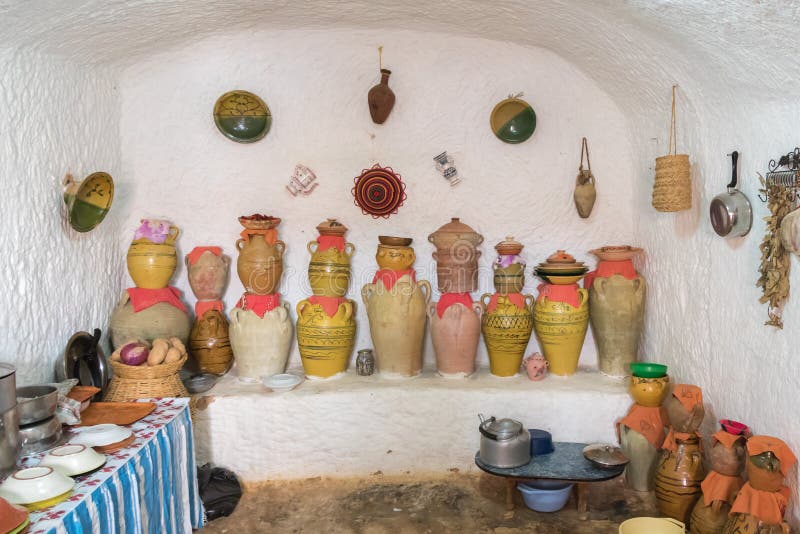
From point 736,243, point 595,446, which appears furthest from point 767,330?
point 595,446

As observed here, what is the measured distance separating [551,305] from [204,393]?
1.78 metres

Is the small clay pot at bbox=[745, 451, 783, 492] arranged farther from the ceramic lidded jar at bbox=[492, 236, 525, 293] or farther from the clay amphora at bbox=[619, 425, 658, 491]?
the ceramic lidded jar at bbox=[492, 236, 525, 293]

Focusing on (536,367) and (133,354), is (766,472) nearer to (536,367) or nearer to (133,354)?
(536,367)

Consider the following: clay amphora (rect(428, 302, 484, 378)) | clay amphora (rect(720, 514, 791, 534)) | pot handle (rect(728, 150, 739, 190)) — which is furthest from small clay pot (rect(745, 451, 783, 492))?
clay amphora (rect(428, 302, 484, 378))

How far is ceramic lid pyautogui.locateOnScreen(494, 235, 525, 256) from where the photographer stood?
3.13m

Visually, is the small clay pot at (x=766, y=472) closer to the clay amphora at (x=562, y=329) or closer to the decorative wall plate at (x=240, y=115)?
the clay amphora at (x=562, y=329)

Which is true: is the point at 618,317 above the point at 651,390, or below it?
above

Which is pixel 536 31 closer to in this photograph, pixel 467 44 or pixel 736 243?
pixel 467 44

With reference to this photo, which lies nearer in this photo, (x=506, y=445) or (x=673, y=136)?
(x=506, y=445)

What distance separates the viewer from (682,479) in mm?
2371

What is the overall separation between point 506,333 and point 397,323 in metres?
0.56

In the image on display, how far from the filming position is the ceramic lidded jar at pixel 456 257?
3113 millimetres

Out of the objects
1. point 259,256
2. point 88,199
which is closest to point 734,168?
point 259,256

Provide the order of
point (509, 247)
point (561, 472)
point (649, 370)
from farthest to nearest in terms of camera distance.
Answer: point (509, 247) < point (649, 370) < point (561, 472)
